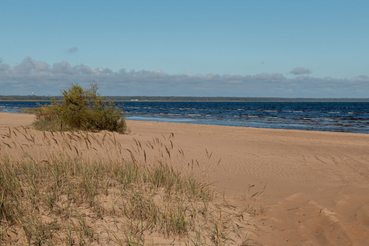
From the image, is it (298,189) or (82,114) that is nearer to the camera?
(298,189)

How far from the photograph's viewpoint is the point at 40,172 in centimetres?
604

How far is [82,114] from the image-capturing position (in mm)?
18094

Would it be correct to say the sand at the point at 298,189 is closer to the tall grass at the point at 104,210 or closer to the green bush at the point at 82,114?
the tall grass at the point at 104,210

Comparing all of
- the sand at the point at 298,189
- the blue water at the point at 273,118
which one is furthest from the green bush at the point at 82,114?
the blue water at the point at 273,118

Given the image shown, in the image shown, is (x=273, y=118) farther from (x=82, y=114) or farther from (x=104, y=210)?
(x=104, y=210)

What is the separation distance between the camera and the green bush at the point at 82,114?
714 inches

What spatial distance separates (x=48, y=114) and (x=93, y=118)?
13.4 feet

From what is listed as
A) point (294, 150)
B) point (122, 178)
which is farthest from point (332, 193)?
point (294, 150)

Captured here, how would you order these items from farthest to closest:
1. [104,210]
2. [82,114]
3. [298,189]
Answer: [82,114]
[298,189]
[104,210]

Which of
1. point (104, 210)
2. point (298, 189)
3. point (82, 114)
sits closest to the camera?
point (104, 210)

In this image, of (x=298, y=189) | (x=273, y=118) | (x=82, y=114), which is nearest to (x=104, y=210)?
(x=298, y=189)

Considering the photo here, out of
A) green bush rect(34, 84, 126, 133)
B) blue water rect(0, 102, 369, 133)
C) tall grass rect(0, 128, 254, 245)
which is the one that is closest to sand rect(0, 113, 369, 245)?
tall grass rect(0, 128, 254, 245)

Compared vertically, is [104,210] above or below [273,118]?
above

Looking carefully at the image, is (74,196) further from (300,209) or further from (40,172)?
(300,209)
